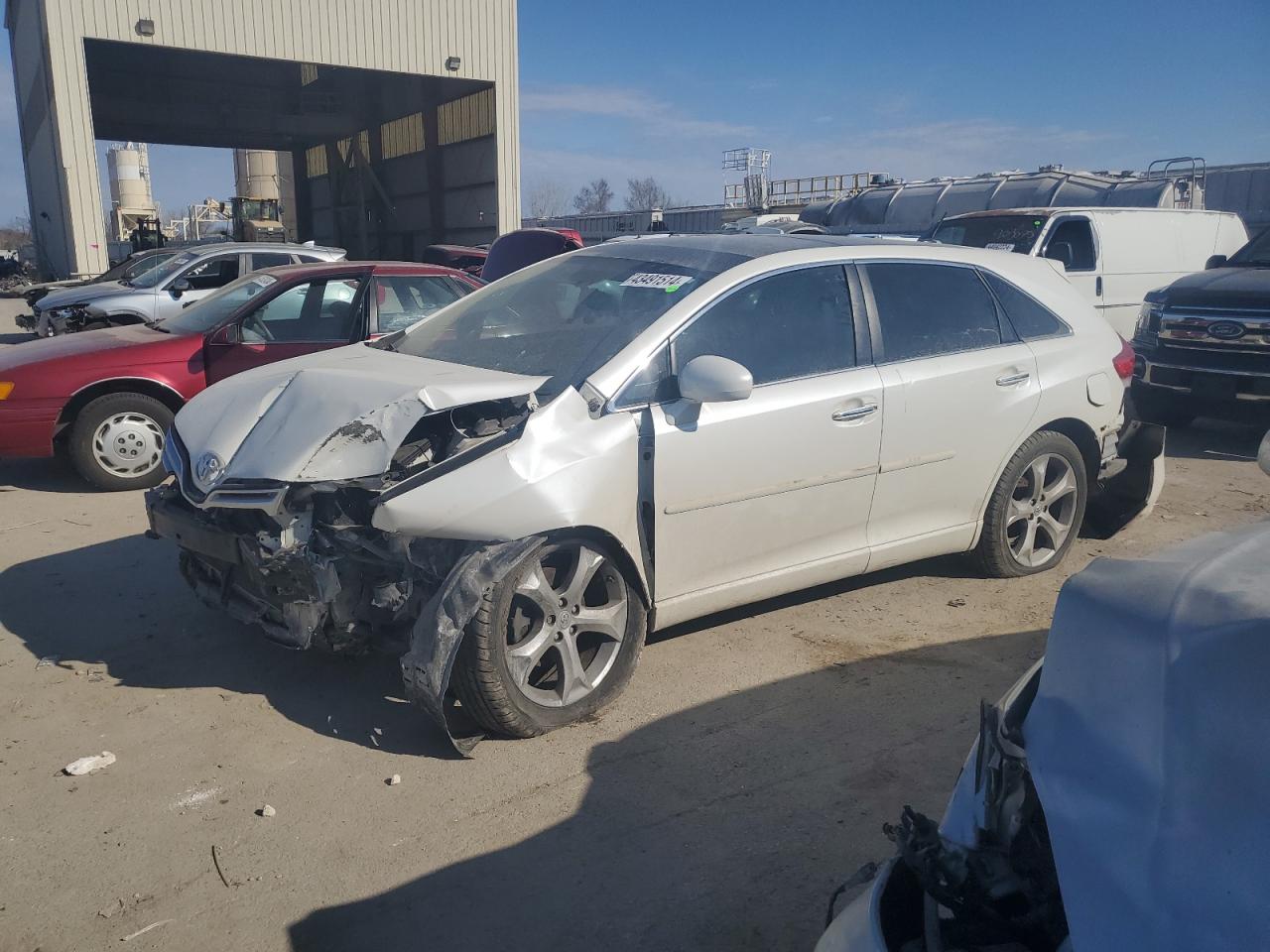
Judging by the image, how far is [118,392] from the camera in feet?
22.2

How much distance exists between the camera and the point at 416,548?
3.46 metres

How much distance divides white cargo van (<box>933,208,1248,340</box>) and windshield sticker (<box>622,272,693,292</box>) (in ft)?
26.6

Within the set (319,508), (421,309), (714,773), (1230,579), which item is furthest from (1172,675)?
(421,309)

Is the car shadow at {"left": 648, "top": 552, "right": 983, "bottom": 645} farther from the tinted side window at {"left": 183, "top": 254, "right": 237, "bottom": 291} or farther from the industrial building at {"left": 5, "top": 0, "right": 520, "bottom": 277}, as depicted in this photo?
the industrial building at {"left": 5, "top": 0, "right": 520, "bottom": 277}

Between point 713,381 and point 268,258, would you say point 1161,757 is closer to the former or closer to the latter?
point 713,381

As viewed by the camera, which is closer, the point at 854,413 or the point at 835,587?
the point at 854,413

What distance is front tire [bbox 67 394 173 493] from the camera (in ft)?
22.0

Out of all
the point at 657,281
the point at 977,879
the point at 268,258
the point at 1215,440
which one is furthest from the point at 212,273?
the point at 977,879

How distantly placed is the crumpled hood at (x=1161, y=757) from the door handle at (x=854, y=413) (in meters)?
2.39

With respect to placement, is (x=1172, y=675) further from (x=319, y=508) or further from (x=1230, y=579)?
(x=319, y=508)

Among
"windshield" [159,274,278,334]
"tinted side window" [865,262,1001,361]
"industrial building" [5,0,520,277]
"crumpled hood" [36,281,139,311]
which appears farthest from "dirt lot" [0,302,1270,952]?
"industrial building" [5,0,520,277]

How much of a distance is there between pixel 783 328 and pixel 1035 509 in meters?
1.86

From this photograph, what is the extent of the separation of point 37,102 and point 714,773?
1125 inches

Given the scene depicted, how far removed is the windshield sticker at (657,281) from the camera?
4.12 m
